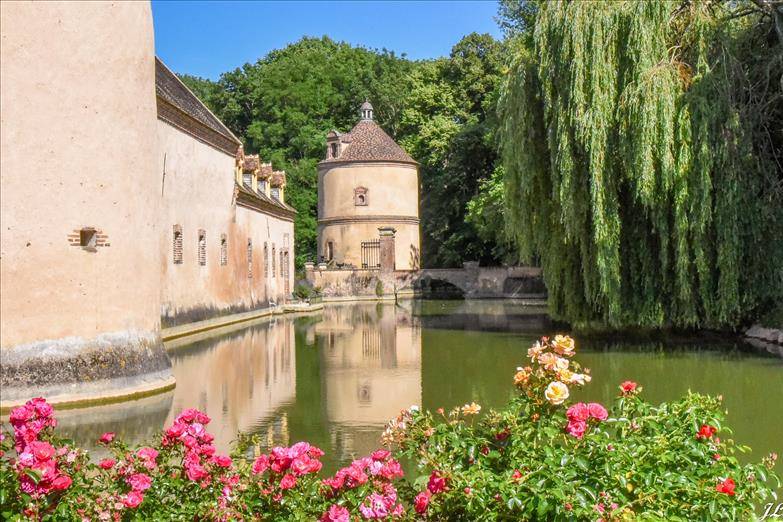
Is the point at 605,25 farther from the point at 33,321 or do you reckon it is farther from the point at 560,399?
the point at 560,399

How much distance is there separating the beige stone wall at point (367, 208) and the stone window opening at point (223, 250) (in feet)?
65.2

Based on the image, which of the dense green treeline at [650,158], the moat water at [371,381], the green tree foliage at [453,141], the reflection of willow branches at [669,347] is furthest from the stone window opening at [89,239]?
the green tree foliage at [453,141]

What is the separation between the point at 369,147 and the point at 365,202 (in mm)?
3308

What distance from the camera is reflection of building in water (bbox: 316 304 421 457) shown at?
9.48m

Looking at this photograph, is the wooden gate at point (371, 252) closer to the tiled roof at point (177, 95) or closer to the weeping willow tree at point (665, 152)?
the tiled roof at point (177, 95)

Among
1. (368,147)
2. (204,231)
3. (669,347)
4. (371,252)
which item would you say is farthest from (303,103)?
(669,347)

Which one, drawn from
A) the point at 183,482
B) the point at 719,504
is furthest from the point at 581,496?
the point at 183,482

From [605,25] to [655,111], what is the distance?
227cm

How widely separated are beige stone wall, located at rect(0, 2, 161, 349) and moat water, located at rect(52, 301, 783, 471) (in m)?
1.48

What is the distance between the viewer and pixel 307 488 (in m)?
4.63

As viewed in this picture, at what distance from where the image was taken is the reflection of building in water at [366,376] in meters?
9.48

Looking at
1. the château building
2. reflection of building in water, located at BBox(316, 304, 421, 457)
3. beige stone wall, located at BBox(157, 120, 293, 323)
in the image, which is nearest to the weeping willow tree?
reflection of building in water, located at BBox(316, 304, 421, 457)

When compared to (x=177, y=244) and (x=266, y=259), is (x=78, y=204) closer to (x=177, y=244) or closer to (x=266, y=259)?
(x=177, y=244)

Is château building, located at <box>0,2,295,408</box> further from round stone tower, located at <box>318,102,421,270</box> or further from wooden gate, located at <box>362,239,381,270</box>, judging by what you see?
round stone tower, located at <box>318,102,421,270</box>
